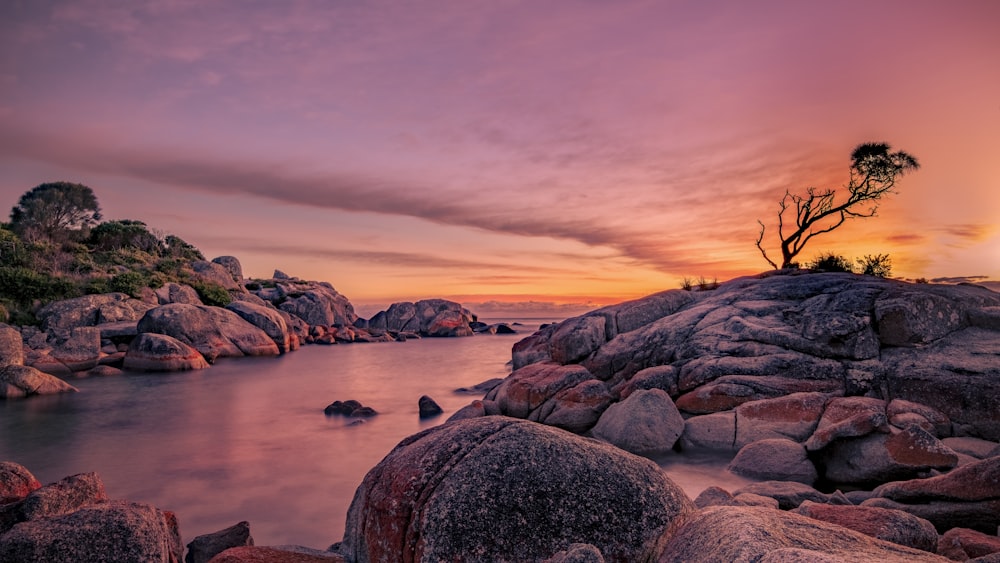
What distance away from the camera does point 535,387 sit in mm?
18594

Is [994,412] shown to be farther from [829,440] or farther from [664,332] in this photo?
[664,332]

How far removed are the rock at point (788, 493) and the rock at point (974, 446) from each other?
5351 mm

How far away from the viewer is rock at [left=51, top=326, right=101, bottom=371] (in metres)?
32.9

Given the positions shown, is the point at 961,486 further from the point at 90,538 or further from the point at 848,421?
the point at 90,538

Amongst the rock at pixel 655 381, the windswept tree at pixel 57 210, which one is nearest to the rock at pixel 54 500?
the rock at pixel 655 381

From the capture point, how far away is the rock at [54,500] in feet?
21.7

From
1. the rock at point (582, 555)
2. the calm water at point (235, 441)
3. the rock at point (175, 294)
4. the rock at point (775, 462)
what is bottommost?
the calm water at point (235, 441)

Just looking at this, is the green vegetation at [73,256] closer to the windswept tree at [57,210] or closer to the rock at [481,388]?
the windswept tree at [57,210]

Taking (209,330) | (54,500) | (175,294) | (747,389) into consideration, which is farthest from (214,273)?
(747,389)

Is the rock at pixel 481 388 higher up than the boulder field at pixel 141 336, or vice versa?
the boulder field at pixel 141 336

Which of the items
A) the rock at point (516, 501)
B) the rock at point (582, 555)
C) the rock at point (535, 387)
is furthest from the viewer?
the rock at point (535, 387)

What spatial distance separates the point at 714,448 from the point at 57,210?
314ft

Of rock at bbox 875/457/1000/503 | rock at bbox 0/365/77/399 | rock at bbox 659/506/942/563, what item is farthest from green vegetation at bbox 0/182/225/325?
rock at bbox 875/457/1000/503

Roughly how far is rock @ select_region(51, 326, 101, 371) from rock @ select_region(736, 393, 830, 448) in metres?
38.8
